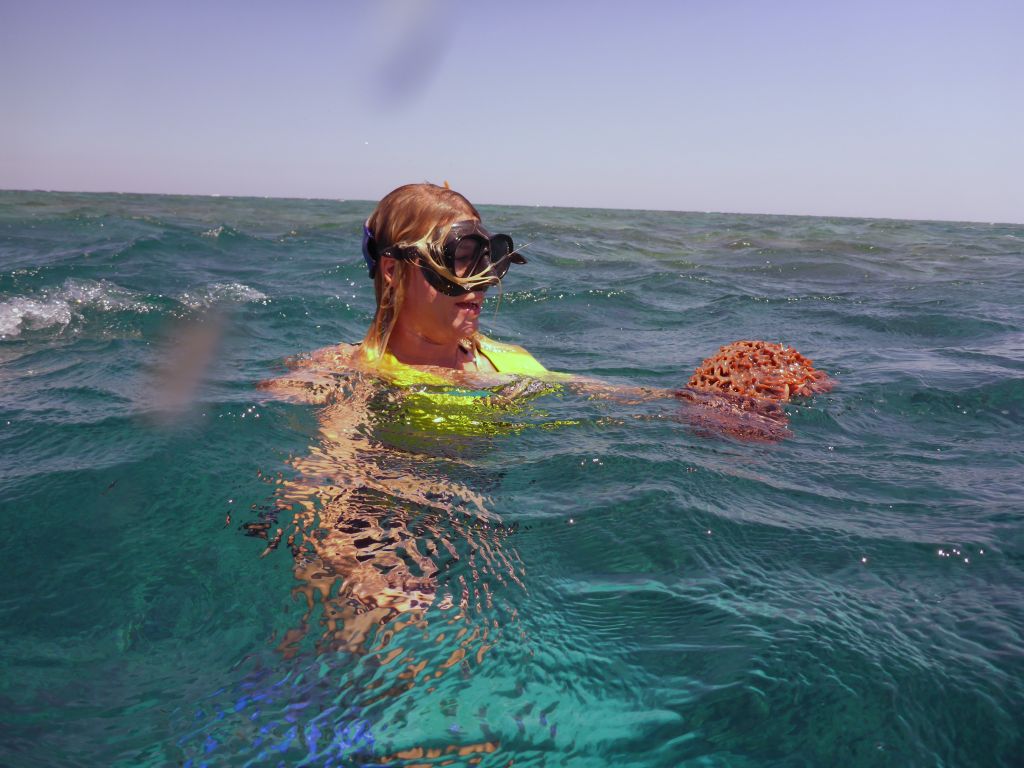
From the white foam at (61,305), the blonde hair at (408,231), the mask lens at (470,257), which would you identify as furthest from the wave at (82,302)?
the mask lens at (470,257)

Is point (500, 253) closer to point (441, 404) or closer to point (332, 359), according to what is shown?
point (441, 404)

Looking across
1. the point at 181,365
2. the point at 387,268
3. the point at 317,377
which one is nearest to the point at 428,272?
the point at 387,268

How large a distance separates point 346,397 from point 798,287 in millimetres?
9127

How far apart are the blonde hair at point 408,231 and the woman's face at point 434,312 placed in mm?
48

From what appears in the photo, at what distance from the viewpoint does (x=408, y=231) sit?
4.03m

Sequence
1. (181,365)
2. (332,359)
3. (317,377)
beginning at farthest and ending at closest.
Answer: (181,365)
(332,359)
(317,377)

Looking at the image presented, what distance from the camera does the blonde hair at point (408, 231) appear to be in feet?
12.9

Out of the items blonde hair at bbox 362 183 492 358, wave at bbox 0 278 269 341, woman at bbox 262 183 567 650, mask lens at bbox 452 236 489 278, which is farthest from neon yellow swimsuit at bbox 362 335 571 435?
wave at bbox 0 278 269 341

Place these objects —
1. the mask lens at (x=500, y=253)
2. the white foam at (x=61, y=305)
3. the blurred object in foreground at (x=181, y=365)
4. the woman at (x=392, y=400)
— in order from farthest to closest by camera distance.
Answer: the white foam at (x=61, y=305)
the blurred object in foreground at (x=181, y=365)
the mask lens at (x=500, y=253)
the woman at (x=392, y=400)

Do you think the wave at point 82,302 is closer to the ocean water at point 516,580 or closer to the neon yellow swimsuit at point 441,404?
the ocean water at point 516,580

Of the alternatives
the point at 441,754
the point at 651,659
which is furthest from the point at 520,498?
the point at 441,754

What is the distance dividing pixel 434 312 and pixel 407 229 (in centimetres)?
44

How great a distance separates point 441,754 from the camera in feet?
6.07

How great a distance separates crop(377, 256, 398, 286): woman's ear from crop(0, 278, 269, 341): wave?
12.4ft
